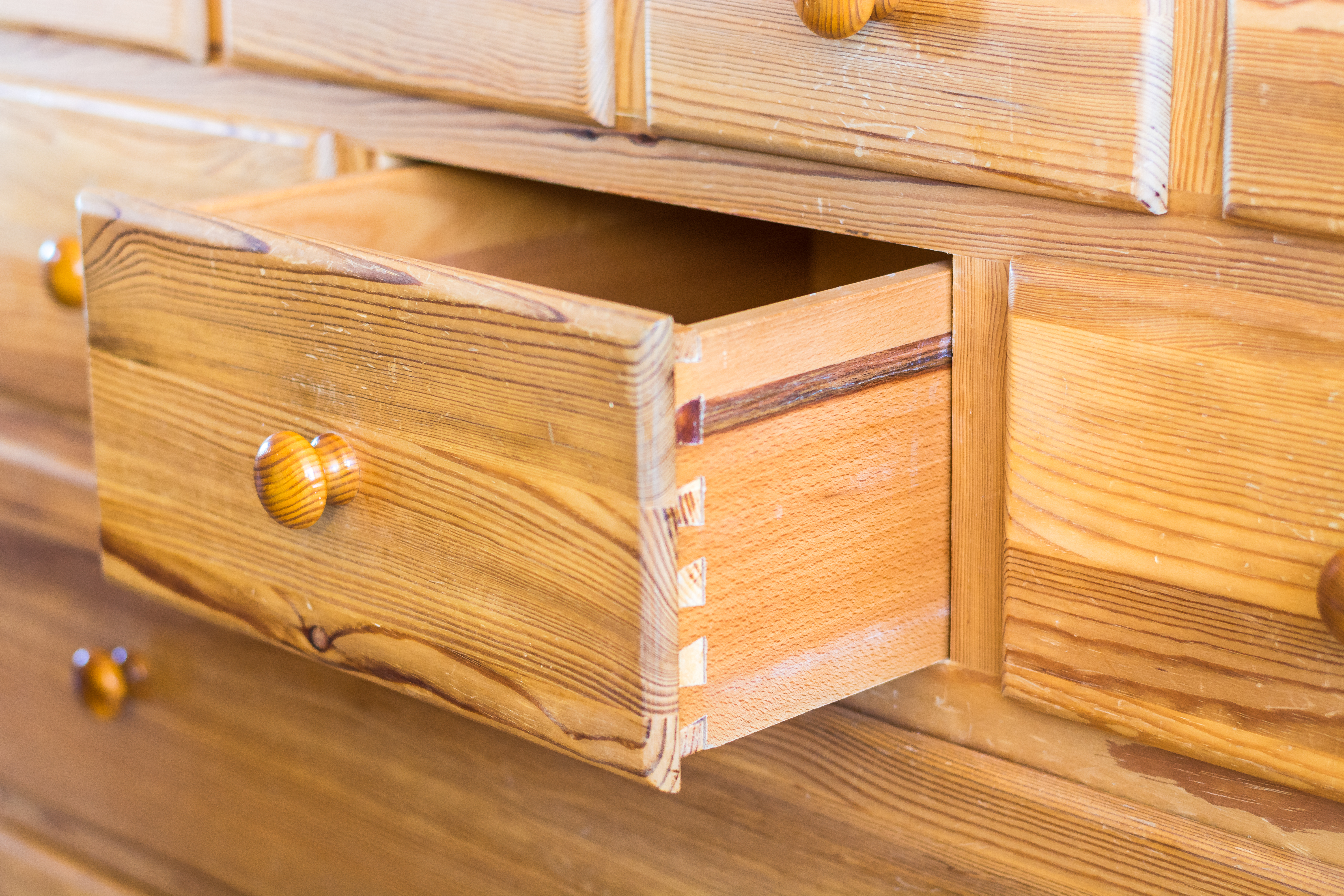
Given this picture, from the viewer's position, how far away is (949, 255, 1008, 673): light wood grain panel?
487mm

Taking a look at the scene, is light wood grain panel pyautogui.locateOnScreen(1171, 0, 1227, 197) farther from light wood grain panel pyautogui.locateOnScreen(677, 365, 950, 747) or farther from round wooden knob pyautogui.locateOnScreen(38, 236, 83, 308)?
round wooden knob pyautogui.locateOnScreen(38, 236, 83, 308)

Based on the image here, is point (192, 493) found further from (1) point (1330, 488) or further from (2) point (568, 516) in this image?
(1) point (1330, 488)

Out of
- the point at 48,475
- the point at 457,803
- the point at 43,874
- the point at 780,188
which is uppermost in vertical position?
the point at 780,188

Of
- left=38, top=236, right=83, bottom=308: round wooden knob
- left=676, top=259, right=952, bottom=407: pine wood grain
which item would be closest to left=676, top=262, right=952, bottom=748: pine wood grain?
left=676, top=259, right=952, bottom=407: pine wood grain

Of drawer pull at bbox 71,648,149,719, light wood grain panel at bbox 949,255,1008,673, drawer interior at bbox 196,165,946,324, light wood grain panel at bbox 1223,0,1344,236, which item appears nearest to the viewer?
light wood grain panel at bbox 1223,0,1344,236

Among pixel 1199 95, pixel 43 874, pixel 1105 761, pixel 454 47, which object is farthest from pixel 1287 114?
pixel 43 874

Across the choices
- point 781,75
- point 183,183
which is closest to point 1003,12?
point 781,75

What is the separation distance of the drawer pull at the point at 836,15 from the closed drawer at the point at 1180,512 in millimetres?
104

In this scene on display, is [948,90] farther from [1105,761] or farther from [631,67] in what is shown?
[1105,761]

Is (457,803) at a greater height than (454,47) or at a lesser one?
lesser

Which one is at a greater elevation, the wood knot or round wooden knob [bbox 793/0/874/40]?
round wooden knob [bbox 793/0/874/40]

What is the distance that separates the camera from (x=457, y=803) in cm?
72

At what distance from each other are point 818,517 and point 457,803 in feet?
1.16

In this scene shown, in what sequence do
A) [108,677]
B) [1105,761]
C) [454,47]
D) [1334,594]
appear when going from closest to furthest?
[1334,594] → [1105,761] → [454,47] → [108,677]
